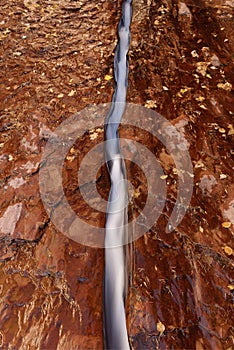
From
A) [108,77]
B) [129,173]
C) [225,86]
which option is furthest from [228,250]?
[108,77]

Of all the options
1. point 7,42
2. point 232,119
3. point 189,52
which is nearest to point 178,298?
point 232,119

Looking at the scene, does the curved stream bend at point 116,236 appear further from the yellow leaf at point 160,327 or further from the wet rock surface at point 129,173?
the yellow leaf at point 160,327

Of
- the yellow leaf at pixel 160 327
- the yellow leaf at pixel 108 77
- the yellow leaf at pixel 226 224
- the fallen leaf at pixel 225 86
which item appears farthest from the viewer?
the yellow leaf at pixel 108 77

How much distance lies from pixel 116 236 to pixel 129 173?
62 cm

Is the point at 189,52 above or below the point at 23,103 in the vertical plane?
above

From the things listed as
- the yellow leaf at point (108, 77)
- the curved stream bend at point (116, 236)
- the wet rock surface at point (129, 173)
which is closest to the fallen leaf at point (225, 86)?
the wet rock surface at point (129, 173)

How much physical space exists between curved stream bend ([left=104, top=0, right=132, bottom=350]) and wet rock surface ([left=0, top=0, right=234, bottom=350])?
7 centimetres

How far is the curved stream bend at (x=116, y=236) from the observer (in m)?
2.22

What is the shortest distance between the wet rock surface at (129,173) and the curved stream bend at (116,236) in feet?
0.21

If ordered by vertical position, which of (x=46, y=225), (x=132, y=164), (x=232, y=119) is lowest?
(x=46, y=225)

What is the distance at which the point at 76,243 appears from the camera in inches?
103

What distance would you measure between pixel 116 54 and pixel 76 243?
8.39 feet

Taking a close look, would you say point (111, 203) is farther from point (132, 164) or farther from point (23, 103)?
point (23, 103)

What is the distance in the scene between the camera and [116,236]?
262 cm
